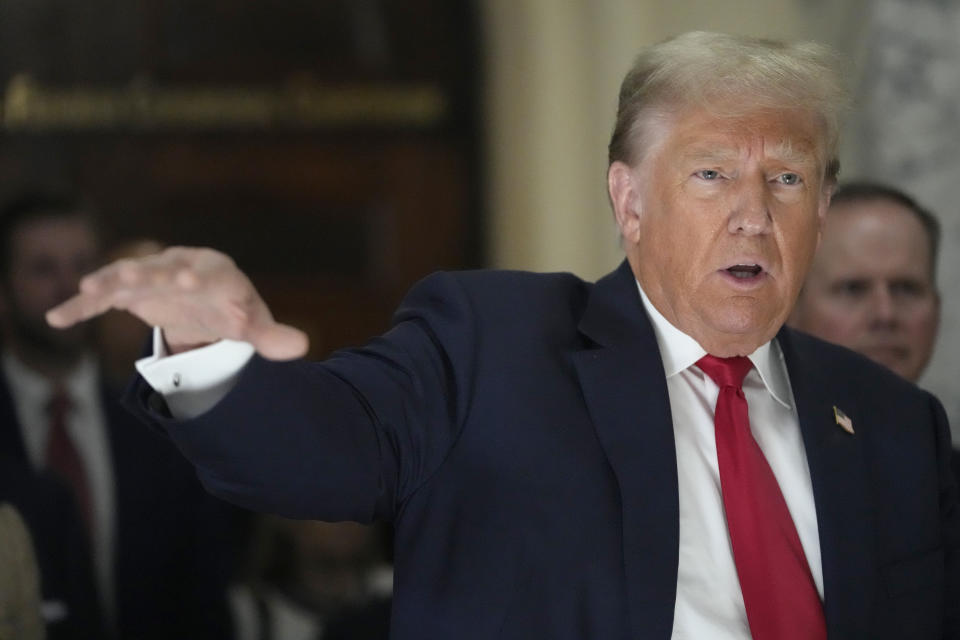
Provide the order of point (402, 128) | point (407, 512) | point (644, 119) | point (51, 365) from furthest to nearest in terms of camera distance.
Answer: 1. point (402, 128)
2. point (51, 365)
3. point (644, 119)
4. point (407, 512)

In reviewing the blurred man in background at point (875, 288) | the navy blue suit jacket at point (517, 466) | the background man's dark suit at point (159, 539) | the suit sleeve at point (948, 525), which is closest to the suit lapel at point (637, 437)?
the navy blue suit jacket at point (517, 466)

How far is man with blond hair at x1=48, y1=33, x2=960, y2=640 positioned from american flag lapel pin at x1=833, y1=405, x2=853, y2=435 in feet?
0.06

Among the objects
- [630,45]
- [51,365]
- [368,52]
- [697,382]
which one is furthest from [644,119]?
[368,52]

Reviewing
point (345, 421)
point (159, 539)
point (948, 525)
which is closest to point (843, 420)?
point (948, 525)

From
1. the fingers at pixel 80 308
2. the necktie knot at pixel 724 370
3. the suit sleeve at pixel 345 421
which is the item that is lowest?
the necktie knot at pixel 724 370

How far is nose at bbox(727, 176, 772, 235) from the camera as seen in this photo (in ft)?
8.31

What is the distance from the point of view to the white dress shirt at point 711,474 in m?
2.43

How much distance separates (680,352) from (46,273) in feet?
9.10

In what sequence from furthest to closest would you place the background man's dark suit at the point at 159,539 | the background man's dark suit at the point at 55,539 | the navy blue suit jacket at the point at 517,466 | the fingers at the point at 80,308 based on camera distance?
1. the background man's dark suit at the point at 159,539
2. the background man's dark suit at the point at 55,539
3. the navy blue suit jacket at the point at 517,466
4. the fingers at the point at 80,308

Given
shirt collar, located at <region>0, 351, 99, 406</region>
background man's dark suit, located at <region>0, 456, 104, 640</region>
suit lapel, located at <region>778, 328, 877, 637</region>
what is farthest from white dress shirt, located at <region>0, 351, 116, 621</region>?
suit lapel, located at <region>778, 328, 877, 637</region>

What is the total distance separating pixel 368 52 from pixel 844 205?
2.70 metres

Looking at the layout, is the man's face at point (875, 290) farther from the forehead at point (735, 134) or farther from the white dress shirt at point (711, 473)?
the forehead at point (735, 134)

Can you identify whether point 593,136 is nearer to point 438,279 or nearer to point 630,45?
point 630,45

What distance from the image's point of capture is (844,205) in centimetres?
396
